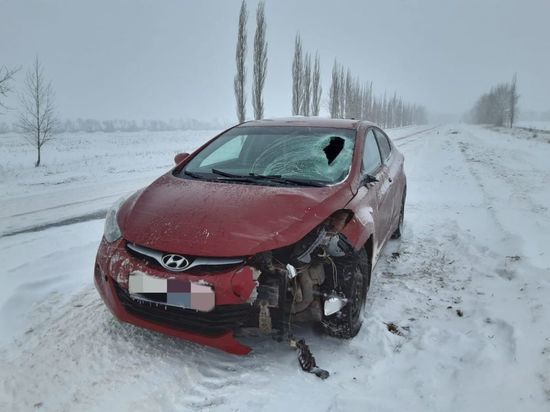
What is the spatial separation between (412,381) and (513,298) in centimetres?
160

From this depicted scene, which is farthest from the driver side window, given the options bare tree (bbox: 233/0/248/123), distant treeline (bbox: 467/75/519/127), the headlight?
distant treeline (bbox: 467/75/519/127)

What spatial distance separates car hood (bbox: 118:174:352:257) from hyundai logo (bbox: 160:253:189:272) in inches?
1.5

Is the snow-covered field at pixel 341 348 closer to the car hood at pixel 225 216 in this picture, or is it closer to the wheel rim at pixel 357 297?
the wheel rim at pixel 357 297

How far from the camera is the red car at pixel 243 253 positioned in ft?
7.88

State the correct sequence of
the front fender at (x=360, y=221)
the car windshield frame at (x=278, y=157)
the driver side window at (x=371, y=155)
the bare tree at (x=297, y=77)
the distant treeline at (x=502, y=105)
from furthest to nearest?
the distant treeline at (x=502, y=105)
the bare tree at (x=297, y=77)
the driver side window at (x=371, y=155)
the car windshield frame at (x=278, y=157)
the front fender at (x=360, y=221)

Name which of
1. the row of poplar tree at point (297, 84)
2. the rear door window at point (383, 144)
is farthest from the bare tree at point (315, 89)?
the rear door window at point (383, 144)

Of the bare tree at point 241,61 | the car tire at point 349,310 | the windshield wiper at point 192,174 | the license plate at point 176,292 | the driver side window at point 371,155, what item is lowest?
the car tire at point 349,310

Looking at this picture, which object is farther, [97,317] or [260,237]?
[97,317]

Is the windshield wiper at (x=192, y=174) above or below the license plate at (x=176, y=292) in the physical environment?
above

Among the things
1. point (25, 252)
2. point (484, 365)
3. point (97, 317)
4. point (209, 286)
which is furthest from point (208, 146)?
point (484, 365)

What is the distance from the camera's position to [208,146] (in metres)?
4.14

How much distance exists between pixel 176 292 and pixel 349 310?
1118 millimetres

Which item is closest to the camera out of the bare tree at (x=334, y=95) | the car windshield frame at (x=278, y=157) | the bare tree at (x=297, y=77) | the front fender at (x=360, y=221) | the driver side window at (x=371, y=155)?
the front fender at (x=360, y=221)

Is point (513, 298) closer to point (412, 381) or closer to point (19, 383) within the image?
point (412, 381)
